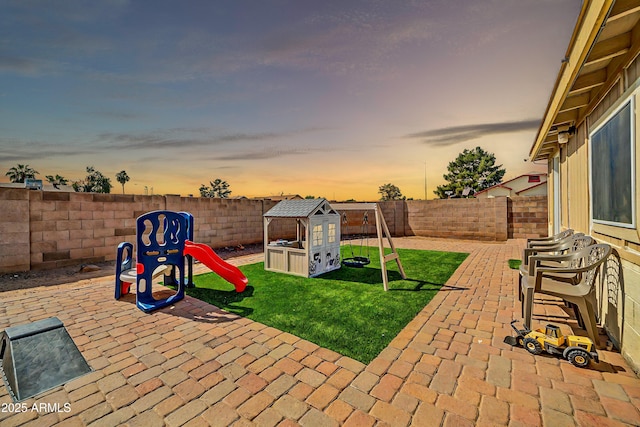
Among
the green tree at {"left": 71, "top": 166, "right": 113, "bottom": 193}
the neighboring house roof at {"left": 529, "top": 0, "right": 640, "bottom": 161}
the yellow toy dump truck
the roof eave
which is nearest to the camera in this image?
the roof eave

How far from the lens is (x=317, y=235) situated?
21.2 feet

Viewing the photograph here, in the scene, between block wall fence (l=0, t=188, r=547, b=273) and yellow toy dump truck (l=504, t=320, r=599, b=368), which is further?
block wall fence (l=0, t=188, r=547, b=273)

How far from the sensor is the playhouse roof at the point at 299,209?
6355 millimetres

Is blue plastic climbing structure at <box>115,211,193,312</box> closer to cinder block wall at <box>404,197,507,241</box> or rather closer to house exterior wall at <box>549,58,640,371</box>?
house exterior wall at <box>549,58,640,371</box>

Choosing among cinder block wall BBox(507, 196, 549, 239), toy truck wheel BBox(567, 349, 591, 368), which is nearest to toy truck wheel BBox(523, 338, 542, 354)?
toy truck wheel BBox(567, 349, 591, 368)

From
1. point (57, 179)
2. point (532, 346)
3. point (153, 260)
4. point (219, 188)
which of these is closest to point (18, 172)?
point (57, 179)

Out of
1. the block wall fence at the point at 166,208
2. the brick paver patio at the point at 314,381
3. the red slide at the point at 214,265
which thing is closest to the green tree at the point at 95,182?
the block wall fence at the point at 166,208

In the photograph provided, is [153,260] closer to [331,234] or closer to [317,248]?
[317,248]

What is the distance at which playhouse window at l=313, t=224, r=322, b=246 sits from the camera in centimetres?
639

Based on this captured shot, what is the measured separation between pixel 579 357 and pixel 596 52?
309 cm

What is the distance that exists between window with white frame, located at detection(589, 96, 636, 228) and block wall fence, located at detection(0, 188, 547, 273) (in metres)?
10.3

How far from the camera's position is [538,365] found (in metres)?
2.62

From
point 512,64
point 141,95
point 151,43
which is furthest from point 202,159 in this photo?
point 512,64

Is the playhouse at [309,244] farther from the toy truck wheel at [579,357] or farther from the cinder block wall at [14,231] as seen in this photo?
the cinder block wall at [14,231]
